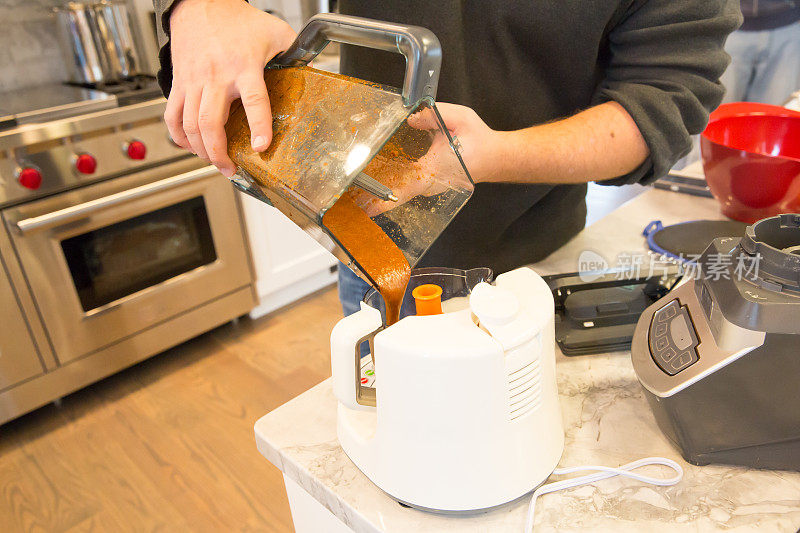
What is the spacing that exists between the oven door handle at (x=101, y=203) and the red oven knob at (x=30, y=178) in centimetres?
9

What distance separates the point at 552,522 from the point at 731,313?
26 cm

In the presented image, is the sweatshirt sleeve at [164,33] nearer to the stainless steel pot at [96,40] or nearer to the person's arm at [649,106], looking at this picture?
the person's arm at [649,106]

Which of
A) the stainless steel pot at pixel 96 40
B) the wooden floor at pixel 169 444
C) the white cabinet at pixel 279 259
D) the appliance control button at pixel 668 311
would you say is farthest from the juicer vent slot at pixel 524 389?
the stainless steel pot at pixel 96 40

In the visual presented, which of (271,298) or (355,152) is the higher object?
(355,152)

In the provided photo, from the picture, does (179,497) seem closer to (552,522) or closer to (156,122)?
(156,122)

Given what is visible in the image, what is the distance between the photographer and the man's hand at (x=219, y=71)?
0.60 metres

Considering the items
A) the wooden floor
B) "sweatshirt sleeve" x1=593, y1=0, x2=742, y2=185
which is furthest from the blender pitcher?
the wooden floor

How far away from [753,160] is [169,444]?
167cm

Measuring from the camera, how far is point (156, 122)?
1.79 meters

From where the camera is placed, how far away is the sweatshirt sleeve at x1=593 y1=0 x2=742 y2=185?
85cm

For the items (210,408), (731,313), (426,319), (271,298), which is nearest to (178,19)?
(426,319)

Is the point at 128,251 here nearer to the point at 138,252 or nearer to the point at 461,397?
the point at 138,252

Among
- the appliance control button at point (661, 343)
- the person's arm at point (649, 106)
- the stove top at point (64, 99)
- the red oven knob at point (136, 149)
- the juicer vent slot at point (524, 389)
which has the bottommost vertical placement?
the red oven knob at point (136, 149)

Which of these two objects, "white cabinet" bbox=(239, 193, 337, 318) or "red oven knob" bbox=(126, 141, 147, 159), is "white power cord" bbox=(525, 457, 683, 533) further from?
"white cabinet" bbox=(239, 193, 337, 318)
